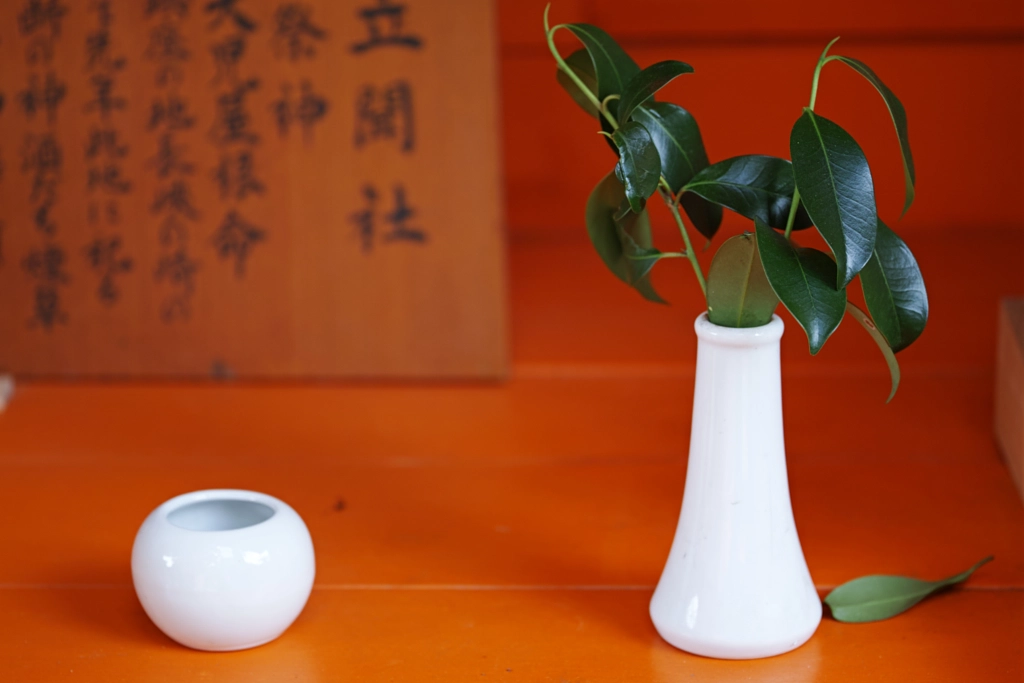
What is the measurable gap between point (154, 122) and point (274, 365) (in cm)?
35

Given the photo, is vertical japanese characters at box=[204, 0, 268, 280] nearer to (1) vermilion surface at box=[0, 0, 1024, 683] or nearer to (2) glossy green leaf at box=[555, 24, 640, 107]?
(1) vermilion surface at box=[0, 0, 1024, 683]

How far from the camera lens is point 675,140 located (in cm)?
79

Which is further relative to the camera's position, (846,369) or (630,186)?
(846,369)

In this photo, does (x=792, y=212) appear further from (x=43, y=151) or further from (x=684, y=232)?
(x=43, y=151)

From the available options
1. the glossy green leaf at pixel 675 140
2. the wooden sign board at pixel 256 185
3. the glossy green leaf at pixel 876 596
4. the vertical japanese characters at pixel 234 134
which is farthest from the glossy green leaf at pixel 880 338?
the vertical japanese characters at pixel 234 134

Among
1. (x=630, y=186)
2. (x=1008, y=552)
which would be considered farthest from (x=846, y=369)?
(x=630, y=186)

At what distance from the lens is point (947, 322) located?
5.57 ft

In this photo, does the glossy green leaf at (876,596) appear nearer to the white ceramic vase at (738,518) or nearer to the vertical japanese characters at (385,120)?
the white ceramic vase at (738,518)

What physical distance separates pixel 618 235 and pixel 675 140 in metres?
0.09

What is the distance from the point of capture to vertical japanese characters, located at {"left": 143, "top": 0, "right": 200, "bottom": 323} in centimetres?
146

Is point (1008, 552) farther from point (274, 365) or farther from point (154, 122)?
point (154, 122)

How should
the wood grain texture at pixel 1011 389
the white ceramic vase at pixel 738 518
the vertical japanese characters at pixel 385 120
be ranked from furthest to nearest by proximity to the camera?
the vertical japanese characters at pixel 385 120
the wood grain texture at pixel 1011 389
the white ceramic vase at pixel 738 518

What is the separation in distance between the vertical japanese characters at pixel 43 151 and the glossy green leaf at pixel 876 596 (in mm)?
1095

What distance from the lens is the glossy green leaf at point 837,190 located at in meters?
0.66
